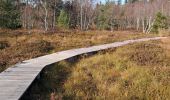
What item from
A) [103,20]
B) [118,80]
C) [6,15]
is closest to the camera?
[118,80]

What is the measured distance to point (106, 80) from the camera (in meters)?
10.9

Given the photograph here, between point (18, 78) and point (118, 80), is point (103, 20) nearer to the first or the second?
point (118, 80)

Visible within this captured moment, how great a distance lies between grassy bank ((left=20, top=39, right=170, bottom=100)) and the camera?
9.09 metres

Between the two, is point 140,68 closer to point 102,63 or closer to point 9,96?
point 102,63

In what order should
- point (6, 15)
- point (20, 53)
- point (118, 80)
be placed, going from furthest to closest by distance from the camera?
point (6, 15) < point (20, 53) < point (118, 80)

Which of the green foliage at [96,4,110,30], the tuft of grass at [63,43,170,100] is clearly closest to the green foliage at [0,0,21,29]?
the tuft of grass at [63,43,170,100]

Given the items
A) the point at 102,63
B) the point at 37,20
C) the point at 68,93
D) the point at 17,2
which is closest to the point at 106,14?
the point at 37,20

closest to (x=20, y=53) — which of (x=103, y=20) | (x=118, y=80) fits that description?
(x=118, y=80)

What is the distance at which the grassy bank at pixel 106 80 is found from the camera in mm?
9094

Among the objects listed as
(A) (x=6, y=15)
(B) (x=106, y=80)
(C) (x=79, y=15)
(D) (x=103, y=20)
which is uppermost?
(C) (x=79, y=15)

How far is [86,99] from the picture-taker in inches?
341

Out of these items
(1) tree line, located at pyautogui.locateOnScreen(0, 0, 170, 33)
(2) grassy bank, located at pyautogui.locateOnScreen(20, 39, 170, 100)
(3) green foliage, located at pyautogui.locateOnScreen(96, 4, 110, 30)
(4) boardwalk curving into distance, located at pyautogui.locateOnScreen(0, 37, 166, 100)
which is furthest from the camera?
(3) green foliage, located at pyautogui.locateOnScreen(96, 4, 110, 30)

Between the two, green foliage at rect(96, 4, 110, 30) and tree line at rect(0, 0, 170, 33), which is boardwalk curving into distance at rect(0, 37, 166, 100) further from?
green foliage at rect(96, 4, 110, 30)

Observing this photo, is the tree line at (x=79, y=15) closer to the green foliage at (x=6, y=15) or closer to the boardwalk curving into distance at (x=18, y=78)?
the green foliage at (x=6, y=15)
